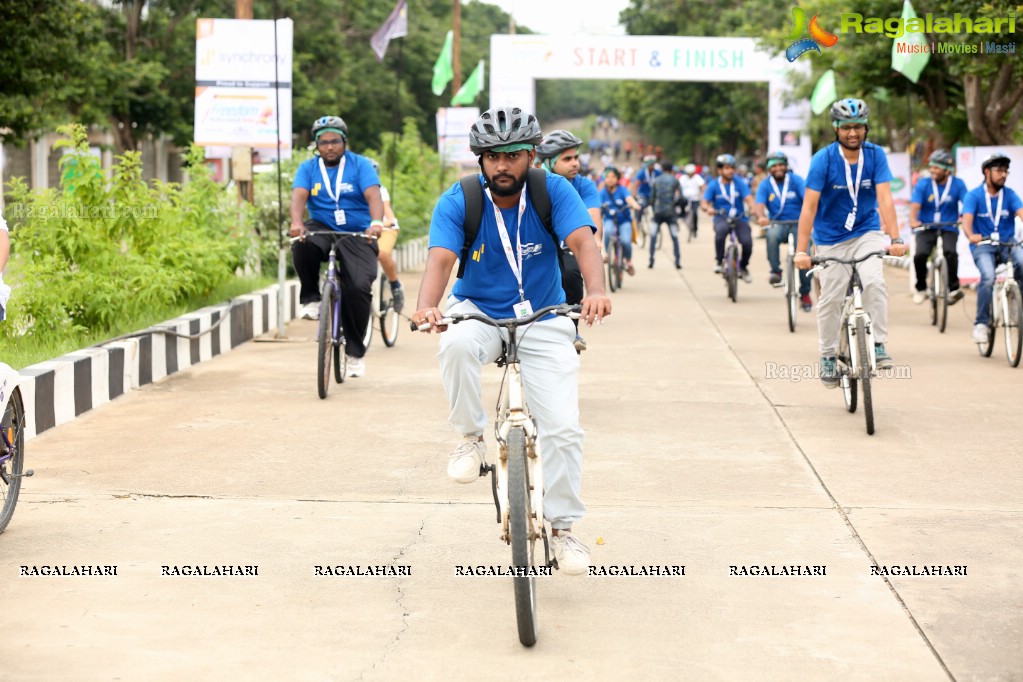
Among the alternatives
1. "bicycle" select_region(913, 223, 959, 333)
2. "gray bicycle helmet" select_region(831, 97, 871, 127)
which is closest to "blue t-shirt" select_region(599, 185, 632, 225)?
"bicycle" select_region(913, 223, 959, 333)

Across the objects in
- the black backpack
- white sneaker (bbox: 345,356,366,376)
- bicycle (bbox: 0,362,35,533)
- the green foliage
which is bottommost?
white sneaker (bbox: 345,356,366,376)

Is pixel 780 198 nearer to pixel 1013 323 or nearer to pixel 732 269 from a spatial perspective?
pixel 732 269

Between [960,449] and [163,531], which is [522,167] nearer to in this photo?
[163,531]

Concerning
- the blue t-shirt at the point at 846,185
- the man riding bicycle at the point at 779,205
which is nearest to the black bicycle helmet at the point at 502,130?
the blue t-shirt at the point at 846,185

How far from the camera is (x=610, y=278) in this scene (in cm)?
1977

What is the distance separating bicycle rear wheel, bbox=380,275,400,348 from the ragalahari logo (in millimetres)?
9522

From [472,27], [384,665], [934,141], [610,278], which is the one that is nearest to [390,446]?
[384,665]

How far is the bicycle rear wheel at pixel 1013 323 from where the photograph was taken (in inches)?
463

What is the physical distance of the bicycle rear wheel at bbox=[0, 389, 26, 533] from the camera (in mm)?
6199

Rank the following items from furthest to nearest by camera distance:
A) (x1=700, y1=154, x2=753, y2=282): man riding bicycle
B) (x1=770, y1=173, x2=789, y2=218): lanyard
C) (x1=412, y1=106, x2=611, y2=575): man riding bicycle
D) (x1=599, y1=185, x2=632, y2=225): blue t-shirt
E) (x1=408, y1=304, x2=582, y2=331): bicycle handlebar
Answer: (x1=599, y1=185, x2=632, y2=225): blue t-shirt
(x1=700, y1=154, x2=753, y2=282): man riding bicycle
(x1=770, y1=173, x2=789, y2=218): lanyard
(x1=412, y1=106, x2=611, y2=575): man riding bicycle
(x1=408, y1=304, x2=582, y2=331): bicycle handlebar

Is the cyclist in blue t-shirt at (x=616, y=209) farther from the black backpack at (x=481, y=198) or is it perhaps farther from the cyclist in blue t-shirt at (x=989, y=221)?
the black backpack at (x=481, y=198)

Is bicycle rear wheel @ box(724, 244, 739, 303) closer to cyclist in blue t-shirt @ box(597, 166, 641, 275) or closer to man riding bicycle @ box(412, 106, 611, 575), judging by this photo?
cyclist in blue t-shirt @ box(597, 166, 641, 275)

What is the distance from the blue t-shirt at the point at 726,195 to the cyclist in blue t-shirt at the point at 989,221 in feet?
19.3

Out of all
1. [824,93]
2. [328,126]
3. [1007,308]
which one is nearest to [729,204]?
[1007,308]
